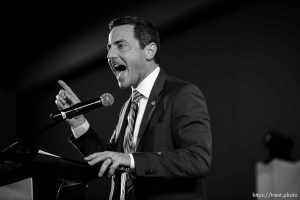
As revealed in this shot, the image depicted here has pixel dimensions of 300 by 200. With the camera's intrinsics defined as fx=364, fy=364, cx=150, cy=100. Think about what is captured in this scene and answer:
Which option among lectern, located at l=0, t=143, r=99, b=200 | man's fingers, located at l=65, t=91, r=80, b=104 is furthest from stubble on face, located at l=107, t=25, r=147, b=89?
lectern, located at l=0, t=143, r=99, b=200

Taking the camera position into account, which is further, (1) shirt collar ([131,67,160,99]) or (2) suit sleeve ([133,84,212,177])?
(1) shirt collar ([131,67,160,99])

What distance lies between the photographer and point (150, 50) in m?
1.69

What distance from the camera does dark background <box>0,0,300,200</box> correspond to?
246 cm

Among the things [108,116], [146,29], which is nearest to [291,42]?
[146,29]

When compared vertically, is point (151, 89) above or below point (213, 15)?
below

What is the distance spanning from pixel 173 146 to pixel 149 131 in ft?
0.36

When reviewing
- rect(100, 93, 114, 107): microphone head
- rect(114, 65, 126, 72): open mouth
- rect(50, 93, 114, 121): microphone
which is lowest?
rect(50, 93, 114, 121): microphone

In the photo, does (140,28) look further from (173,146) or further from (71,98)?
(173,146)

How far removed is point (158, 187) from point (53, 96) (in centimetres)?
192

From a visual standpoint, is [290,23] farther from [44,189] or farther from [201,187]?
[44,189]

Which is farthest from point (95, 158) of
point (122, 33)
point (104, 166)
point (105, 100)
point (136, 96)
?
point (122, 33)

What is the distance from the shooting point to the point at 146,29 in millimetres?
1701

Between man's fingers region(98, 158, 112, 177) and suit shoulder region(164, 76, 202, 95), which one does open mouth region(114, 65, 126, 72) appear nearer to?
suit shoulder region(164, 76, 202, 95)

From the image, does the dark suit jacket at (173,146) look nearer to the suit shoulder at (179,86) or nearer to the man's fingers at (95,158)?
the suit shoulder at (179,86)
